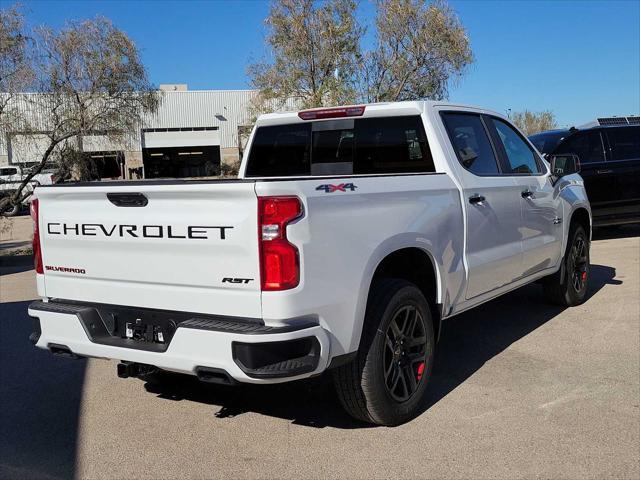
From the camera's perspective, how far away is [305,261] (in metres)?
3.19

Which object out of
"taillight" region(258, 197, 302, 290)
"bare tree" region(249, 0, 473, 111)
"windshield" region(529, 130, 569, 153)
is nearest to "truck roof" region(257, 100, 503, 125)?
"taillight" region(258, 197, 302, 290)

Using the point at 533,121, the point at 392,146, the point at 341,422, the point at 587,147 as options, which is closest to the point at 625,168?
the point at 587,147

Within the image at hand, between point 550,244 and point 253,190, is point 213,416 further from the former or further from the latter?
point 550,244

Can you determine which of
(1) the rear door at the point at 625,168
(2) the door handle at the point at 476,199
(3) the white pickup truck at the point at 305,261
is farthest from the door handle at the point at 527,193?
(1) the rear door at the point at 625,168

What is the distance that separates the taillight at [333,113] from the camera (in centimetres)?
500

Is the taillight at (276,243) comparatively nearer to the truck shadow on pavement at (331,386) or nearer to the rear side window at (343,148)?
the truck shadow on pavement at (331,386)

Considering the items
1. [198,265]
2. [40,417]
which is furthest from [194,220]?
[40,417]

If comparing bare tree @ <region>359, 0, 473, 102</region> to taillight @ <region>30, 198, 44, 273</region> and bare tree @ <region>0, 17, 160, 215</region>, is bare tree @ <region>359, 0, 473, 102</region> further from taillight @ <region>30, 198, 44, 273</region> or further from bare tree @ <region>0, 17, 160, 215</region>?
taillight @ <region>30, 198, 44, 273</region>

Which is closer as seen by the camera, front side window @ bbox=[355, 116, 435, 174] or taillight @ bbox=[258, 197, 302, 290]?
taillight @ bbox=[258, 197, 302, 290]

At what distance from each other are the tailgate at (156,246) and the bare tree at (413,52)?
62.4 feet

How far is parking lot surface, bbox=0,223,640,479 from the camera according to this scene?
11.6ft

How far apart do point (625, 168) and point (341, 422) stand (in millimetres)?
9139

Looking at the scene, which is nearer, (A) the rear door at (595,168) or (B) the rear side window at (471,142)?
(B) the rear side window at (471,142)

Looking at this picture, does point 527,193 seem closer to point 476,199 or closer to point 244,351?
point 476,199
